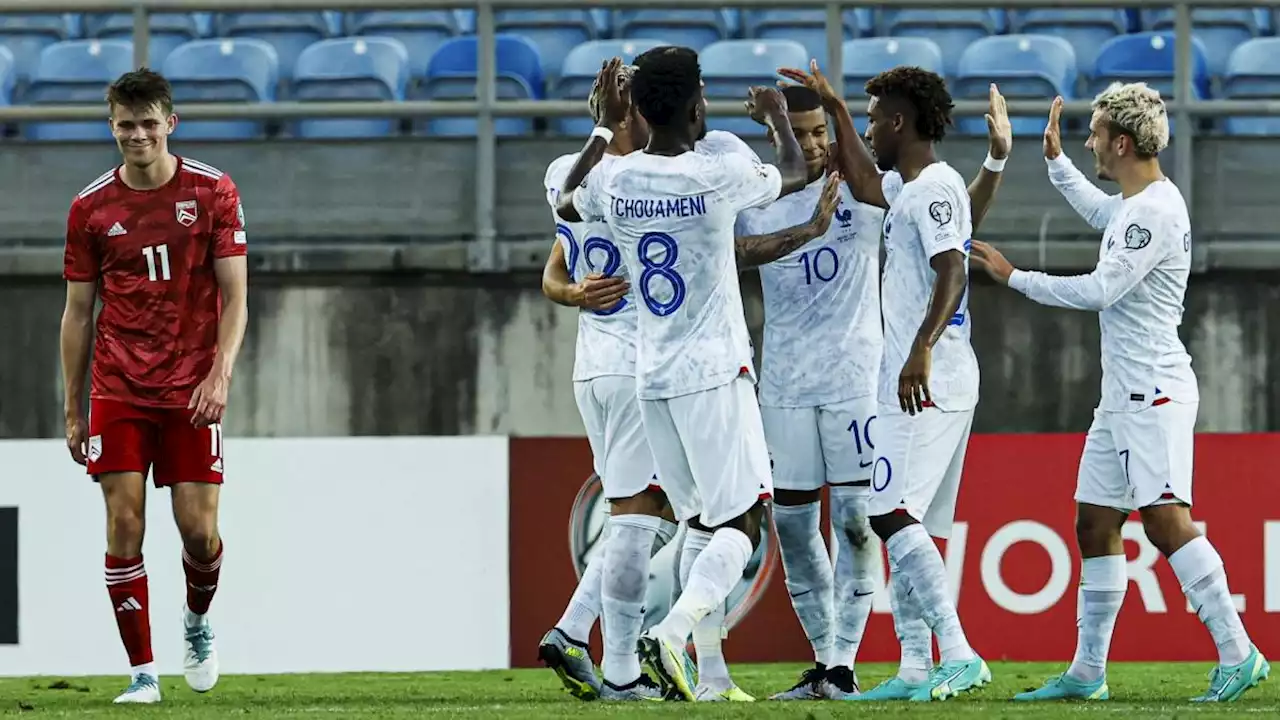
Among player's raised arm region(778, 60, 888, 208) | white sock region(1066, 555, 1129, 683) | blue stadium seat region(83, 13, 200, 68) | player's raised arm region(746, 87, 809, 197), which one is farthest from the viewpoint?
blue stadium seat region(83, 13, 200, 68)

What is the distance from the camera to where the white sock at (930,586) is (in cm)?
712

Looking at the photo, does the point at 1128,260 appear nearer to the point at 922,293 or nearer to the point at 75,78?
the point at 922,293

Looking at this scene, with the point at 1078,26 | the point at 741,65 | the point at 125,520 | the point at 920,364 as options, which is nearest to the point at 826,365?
the point at 920,364

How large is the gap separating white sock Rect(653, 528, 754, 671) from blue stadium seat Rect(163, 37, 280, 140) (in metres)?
6.21

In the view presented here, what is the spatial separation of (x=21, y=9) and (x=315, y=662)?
170 inches

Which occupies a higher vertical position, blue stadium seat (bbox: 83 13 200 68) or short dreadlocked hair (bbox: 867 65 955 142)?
blue stadium seat (bbox: 83 13 200 68)

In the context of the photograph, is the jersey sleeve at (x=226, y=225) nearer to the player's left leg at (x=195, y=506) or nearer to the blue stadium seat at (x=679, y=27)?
the player's left leg at (x=195, y=506)

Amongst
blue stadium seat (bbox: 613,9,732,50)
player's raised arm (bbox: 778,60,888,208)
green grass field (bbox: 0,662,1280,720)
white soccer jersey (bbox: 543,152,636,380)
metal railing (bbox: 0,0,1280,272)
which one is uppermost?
blue stadium seat (bbox: 613,9,732,50)

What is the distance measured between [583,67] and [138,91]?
515 cm

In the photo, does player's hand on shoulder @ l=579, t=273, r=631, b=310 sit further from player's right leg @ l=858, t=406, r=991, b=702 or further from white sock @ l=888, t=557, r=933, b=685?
white sock @ l=888, t=557, r=933, b=685

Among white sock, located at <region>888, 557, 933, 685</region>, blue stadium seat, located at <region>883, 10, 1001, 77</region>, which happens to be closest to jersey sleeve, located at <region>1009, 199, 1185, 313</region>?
white sock, located at <region>888, 557, 933, 685</region>

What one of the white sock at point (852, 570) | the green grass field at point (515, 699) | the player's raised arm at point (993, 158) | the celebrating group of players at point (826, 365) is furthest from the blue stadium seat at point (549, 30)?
the white sock at point (852, 570)

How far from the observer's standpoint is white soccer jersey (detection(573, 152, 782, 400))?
22.4 ft

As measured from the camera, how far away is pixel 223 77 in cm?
1241
